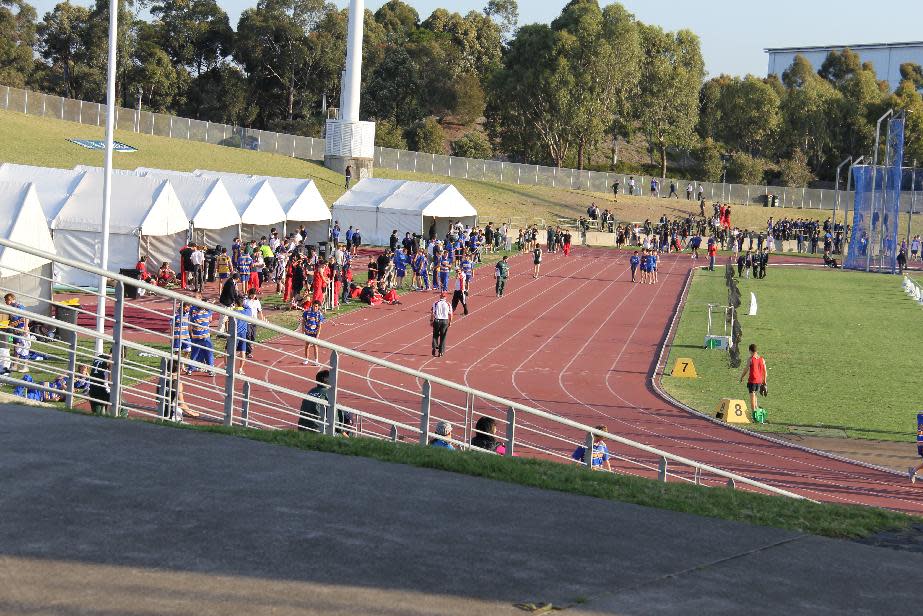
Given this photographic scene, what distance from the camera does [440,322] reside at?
27.1m

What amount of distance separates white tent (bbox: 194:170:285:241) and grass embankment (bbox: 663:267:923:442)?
1506cm

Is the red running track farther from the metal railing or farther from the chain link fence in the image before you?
the chain link fence

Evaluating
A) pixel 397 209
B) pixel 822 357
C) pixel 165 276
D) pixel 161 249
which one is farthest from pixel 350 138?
pixel 822 357

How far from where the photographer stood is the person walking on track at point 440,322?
26906mm

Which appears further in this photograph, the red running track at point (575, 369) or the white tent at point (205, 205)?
the white tent at point (205, 205)

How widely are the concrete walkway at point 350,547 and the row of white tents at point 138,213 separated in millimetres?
17835

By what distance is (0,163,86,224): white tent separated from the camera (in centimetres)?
3322

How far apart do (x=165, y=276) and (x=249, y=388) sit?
23.1 meters

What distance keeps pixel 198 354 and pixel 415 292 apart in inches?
753

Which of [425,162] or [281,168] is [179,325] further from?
[425,162]

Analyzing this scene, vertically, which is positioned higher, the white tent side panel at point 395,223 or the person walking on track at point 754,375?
the white tent side panel at point 395,223

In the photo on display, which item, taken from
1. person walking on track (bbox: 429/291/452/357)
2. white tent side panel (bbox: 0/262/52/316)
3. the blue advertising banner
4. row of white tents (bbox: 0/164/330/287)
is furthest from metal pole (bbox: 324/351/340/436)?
the blue advertising banner

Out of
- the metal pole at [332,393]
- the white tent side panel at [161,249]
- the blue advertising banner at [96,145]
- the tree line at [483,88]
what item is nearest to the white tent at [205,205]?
the white tent side panel at [161,249]

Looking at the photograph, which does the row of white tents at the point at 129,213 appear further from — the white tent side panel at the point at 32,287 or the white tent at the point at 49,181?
the white tent side panel at the point at 32,287
